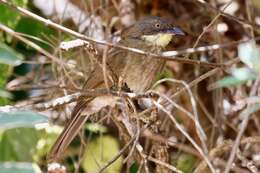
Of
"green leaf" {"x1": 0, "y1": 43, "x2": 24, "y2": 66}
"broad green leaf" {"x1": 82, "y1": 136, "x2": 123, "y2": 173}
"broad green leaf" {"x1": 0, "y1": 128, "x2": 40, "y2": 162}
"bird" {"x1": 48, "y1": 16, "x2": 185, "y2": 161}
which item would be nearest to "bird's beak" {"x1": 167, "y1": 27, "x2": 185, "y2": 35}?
"bird" {"x1": 48, "y1": 16, "x2": 185, "y2": 161}

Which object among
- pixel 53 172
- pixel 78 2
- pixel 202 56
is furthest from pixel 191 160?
pixel 53 172

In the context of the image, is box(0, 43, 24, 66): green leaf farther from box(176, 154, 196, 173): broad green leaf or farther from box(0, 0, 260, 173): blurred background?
box(176, 154, 196, 173): broad green leaf

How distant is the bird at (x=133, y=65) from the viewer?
11.4 feet

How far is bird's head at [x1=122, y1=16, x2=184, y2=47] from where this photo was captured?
413cm

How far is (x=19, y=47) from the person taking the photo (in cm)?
458

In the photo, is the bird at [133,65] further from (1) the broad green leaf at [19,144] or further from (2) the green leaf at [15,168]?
(2) the green leaf at [15,168]

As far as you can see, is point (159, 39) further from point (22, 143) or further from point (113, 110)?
point (22, 143)

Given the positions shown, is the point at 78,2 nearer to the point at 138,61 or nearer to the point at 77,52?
the point at 77,52

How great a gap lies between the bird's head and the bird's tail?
761mm

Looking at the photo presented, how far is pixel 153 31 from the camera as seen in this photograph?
421 cm

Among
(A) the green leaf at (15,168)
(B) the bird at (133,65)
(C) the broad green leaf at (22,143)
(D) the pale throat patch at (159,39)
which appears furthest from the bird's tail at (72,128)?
(A) the green leaf at (15,168)

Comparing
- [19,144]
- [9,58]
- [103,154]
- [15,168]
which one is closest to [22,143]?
[19,144]

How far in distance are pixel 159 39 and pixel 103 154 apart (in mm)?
917

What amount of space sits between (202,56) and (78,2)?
36.9 inches
